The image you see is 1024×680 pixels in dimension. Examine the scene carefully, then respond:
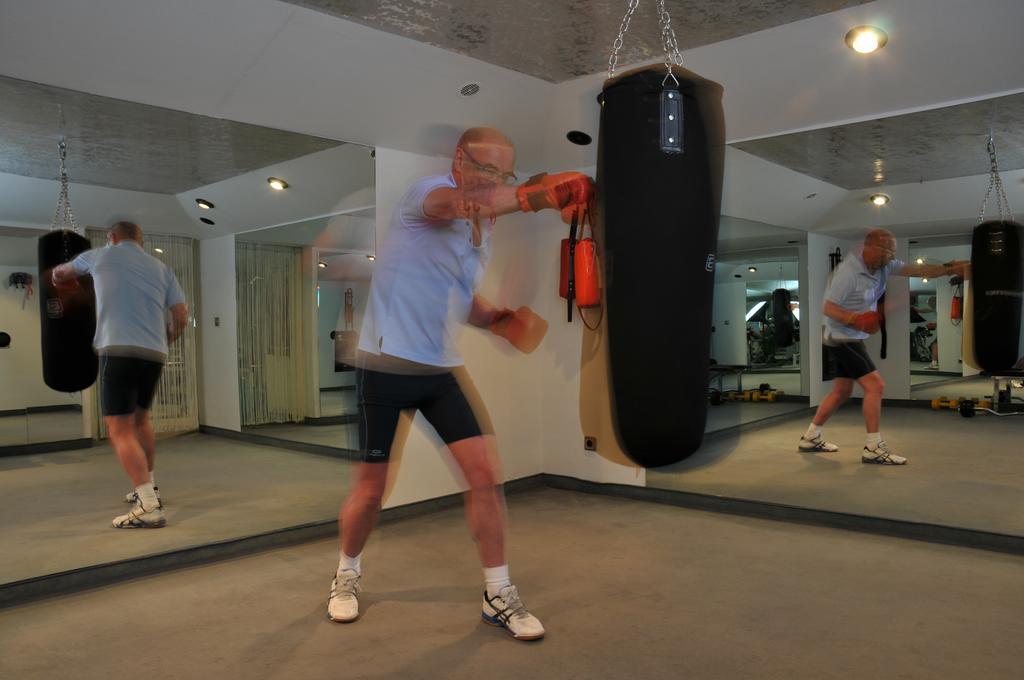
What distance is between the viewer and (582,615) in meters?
2.68

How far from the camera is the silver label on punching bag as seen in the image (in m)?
3.13

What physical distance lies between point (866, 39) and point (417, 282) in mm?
2232

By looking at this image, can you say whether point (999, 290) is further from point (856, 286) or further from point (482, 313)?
Answer: point (482, 313)

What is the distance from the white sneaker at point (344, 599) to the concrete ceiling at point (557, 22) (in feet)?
7.30

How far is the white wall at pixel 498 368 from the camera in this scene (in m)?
4.05

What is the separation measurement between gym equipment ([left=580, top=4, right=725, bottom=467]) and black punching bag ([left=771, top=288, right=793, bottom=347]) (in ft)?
9.09

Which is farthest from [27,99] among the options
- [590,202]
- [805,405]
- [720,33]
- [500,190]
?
[805,405]

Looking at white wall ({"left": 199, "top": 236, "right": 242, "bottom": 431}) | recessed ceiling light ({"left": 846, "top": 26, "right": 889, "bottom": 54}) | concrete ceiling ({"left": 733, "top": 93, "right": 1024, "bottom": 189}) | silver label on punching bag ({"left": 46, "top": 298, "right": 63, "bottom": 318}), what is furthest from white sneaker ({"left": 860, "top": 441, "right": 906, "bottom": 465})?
silver label on punching bag ({"left": 46, "top": 298, "right": 63, "bottom": 318})

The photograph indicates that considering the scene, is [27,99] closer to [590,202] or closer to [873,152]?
[590,202]

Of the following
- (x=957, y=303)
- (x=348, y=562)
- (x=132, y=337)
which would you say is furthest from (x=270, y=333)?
(x=957, y=303)

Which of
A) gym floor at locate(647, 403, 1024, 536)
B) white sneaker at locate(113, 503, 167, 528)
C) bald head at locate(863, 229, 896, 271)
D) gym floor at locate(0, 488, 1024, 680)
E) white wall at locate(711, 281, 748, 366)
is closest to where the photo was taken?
gym floor at locate(0, 488, 1024, 680)

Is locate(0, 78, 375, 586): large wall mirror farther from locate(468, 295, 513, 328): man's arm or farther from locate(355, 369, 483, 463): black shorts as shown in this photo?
locate(468, 295, 513, 328): man's arm

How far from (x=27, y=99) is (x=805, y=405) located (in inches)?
165

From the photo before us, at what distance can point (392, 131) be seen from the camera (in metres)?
3.86
